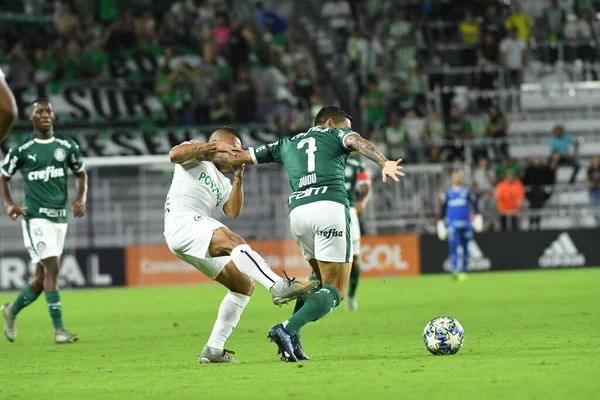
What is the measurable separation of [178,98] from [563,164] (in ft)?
33.2

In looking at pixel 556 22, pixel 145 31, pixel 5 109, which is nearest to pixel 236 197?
pixel 5 109

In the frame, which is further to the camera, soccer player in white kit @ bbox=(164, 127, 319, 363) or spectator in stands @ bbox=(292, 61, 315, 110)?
spectator in stands @ bbox=(292, 61, 315, 110)

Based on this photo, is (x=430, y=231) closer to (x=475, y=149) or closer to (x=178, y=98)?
(x=475, y=149)

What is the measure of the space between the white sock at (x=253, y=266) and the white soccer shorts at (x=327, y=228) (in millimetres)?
667

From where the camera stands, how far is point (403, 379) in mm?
8055

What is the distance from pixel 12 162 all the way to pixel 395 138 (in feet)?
53.3

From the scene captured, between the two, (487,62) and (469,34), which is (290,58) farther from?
(487,62)

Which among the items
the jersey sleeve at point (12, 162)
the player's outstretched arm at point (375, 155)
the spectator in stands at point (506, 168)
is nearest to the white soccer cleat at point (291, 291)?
the player's outstretched arm at point (375, 155)

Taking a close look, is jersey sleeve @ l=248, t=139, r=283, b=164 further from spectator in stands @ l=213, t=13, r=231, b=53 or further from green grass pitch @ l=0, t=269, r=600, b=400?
spectator in stands @ l=213, t=13, r=231, b=53

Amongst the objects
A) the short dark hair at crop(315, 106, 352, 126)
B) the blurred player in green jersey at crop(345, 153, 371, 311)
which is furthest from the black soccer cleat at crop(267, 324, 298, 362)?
the blurred player in green jersey at crop(345, 153, 371, 311)

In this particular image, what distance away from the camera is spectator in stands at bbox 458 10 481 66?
32156 millimetres

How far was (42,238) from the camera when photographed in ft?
44.7

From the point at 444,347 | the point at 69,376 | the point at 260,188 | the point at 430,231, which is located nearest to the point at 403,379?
the point at 444,347

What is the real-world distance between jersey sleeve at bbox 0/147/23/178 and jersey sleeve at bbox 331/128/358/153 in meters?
5.20
